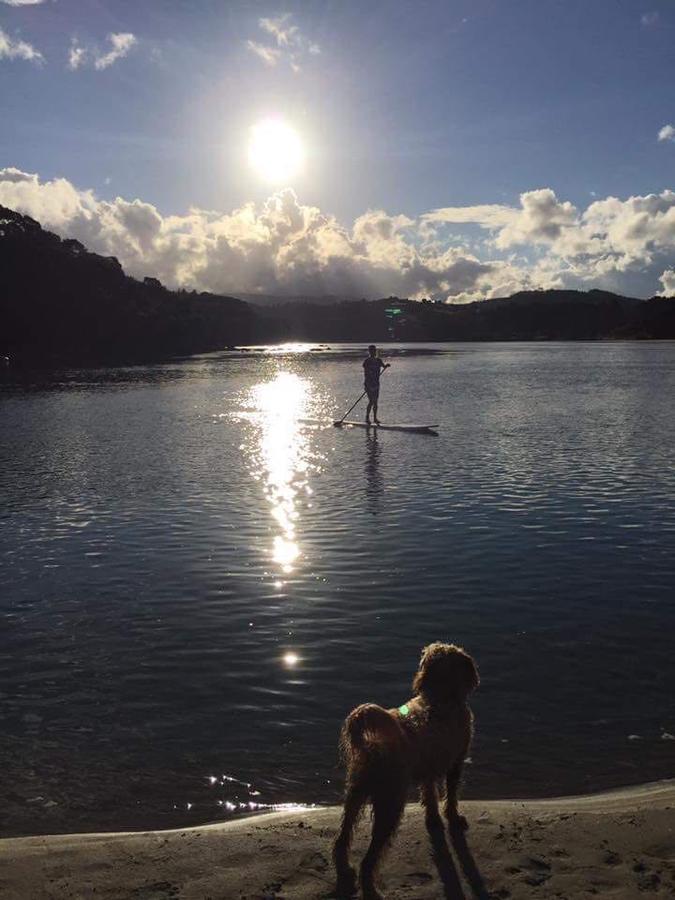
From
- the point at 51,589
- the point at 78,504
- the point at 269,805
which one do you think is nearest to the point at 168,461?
the point at 78,504

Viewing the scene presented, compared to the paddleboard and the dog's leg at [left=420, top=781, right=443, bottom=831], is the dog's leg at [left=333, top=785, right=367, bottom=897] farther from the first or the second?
the paddleboard

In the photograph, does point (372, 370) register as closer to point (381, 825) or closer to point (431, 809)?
point (431, 809)

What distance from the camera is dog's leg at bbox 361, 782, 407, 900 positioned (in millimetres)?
5352

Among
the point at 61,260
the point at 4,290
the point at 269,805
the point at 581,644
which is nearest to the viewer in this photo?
the point at 269,805

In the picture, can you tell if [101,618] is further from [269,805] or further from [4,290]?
[4,290]

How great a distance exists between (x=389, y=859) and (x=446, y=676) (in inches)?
56.8

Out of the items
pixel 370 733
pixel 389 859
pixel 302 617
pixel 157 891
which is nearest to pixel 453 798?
pixel 389 859

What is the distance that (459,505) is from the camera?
1858cm

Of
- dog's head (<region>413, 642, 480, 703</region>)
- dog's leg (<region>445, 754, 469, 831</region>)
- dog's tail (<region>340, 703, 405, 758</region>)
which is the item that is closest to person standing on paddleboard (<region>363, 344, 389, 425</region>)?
dog's leg (<region>445, 754, 469, 831</region>)

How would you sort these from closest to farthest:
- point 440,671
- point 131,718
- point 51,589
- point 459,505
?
point 440,671, point 131,718, point 51,589, point 459,505

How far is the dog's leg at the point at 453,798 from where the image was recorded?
6316mm

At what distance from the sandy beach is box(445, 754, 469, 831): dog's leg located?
12 centimetres

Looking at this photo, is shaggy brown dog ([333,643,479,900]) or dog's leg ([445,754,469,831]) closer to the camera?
shaggy brown dog ([333,643,479,900])

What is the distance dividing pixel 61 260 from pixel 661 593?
146m
